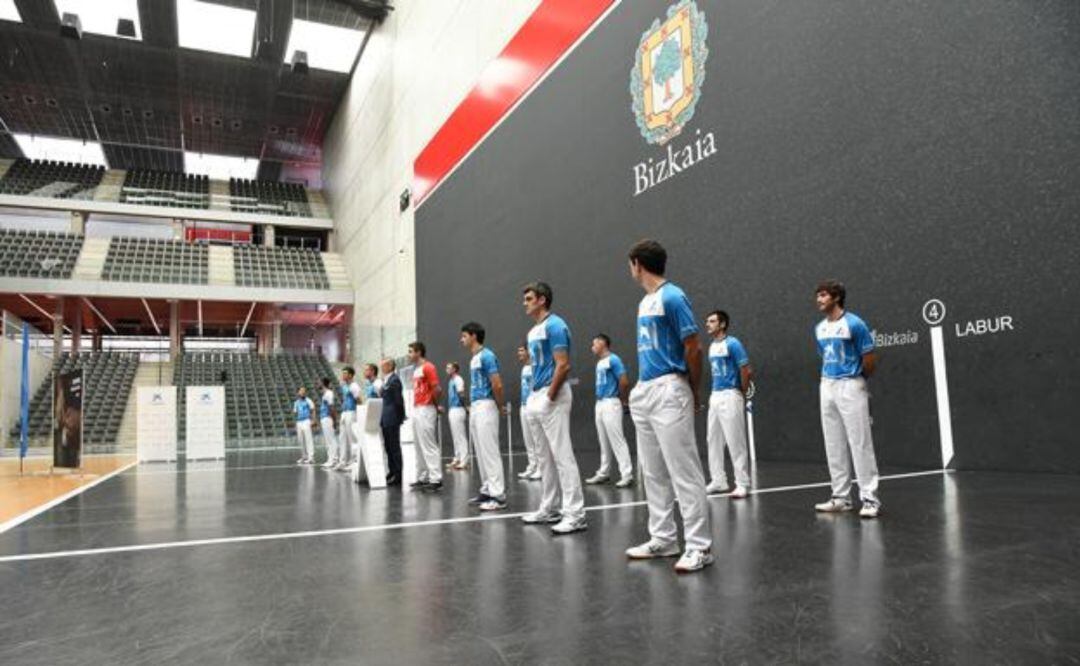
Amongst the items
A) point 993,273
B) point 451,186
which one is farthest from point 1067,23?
point 451,186

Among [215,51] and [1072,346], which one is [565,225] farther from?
[215,51]

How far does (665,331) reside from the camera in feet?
10.6

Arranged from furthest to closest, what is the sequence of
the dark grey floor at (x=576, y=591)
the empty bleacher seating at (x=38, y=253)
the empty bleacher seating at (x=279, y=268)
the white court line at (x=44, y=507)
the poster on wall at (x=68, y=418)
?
1. the empty bleacher seating at (x=279, y=268)
2. the empty bleacher seating at (x=38, y=253)
3. the poster on wall at (x=68, y=418)
4. the white court line at (x=44, y=507)
5. the dark grey floor at (x=576, y=591)

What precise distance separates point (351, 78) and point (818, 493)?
82.8 ft

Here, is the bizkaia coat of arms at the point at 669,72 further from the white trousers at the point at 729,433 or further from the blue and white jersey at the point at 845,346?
the blue and white jersey at the point at 845,346

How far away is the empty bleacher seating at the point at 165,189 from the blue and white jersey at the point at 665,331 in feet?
102

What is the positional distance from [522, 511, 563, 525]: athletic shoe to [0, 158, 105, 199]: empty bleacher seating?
3032 centimetres

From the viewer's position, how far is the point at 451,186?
15586 mm

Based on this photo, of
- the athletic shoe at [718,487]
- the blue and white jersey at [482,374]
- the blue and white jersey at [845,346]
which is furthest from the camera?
the blue and white jersey at [482,374]

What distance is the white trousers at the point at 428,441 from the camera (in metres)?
6.80

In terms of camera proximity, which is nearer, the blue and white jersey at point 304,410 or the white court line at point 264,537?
the white court line at point 264,537

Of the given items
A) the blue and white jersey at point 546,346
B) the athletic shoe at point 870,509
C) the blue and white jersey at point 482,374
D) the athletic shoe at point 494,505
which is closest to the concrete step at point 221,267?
the blue and white jersey at point 482,374

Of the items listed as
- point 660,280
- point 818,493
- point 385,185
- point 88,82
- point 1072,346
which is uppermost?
point 88,82

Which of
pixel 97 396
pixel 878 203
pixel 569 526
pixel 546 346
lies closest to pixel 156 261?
pixel 97 396
